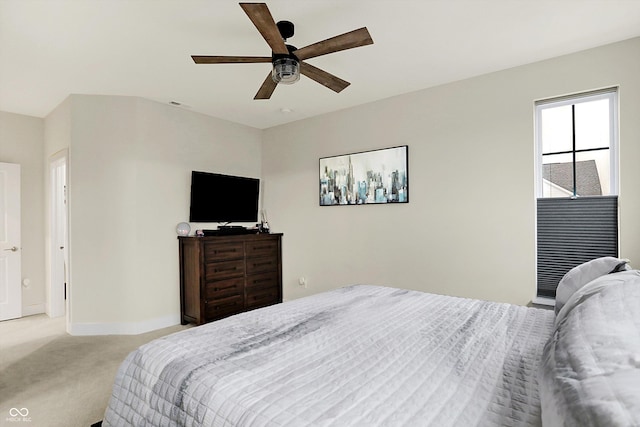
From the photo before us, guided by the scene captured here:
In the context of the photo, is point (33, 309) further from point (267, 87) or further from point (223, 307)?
point (267, 87)

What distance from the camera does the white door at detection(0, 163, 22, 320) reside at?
4172mm

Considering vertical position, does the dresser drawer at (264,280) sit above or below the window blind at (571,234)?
below

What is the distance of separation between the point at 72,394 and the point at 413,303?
2.44 m

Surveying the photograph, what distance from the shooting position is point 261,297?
4.51 metres

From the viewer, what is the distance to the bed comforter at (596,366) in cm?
60

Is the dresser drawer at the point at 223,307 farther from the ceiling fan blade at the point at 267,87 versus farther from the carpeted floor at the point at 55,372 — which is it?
the ceiling fan blade at the point at 267,87

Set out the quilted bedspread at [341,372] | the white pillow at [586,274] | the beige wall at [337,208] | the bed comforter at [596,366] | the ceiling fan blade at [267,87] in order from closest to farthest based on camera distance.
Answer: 1. the bed comforter at [596,366]
2. the quilted bedspread at [341,372]
3. the white pillow at [586,274]
4. the ceiling fan blade at [267,87]
5. the beige wall at [337,208]

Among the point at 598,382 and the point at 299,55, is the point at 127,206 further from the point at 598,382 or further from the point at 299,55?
the point at 598,382

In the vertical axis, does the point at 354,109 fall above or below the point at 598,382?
above

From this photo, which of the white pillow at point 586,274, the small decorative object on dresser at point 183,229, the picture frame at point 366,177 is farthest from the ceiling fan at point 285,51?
the small decorative object on dresser at point 183,229

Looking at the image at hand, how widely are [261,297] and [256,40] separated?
3.13 meters

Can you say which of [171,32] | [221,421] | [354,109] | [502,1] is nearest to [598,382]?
[221,421]

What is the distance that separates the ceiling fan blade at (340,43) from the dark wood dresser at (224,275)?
2.48 metres

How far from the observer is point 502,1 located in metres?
2.18
